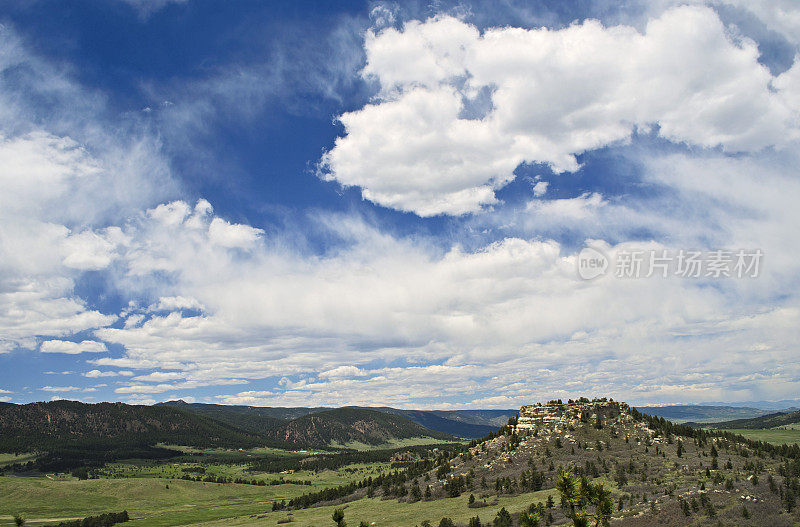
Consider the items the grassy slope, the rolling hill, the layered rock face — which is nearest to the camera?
the rolling hill

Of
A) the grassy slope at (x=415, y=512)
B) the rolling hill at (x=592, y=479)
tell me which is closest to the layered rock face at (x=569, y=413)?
the rolling hill at (x=592, y=479)

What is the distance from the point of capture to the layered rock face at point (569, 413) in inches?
6245

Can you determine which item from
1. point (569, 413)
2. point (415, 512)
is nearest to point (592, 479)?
point (415, 512)

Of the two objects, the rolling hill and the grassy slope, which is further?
the grassy slope

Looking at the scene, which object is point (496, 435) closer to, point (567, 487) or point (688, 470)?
point (688, 470)

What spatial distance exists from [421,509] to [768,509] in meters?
73.6

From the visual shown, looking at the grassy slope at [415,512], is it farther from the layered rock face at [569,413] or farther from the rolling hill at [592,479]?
the layered rock face at [569,413]

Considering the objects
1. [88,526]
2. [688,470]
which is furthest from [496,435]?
[88,526]

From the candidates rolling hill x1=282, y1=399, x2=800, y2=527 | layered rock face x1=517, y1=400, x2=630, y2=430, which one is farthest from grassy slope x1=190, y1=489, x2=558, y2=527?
layered rock face x1=517, y1=400, x2=630, y2=430

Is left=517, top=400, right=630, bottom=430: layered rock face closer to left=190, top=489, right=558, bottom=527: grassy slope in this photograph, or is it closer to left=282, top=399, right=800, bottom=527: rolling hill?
left=282, top=399, right=800, bottom=527: rolling hill

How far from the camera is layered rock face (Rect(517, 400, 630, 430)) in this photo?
159 metres

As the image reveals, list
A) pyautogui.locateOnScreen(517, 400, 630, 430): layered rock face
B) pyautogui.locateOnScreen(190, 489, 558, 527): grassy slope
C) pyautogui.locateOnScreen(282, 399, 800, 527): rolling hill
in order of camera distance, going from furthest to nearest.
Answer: pyautogui.locateOnScreen(517, 400, 630, 430): layered rock face, pyautogui.locateOnScreen(190, 489, 558, 527): grassy slope, pyautogui.locateOnScreen(282, 399, 800, 527): rolling hill

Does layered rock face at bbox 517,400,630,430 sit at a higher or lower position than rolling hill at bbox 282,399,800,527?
higher

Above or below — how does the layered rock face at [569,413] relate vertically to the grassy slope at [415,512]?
above
